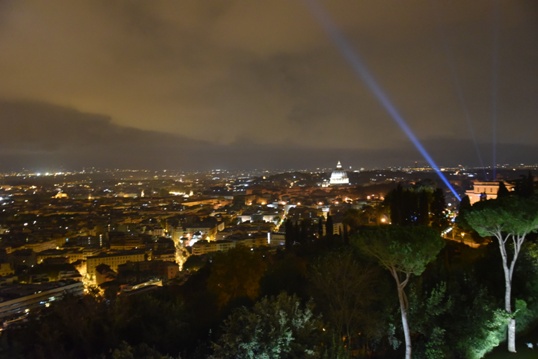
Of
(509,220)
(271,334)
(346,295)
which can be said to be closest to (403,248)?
(346,295)

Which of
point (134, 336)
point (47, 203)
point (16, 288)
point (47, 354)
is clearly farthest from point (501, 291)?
point (47, 203)

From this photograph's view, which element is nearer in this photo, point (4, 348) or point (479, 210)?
point (4, 348)

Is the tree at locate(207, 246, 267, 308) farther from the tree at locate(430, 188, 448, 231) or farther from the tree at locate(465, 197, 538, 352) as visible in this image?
the tree at locate(430, 188, 448, 231)

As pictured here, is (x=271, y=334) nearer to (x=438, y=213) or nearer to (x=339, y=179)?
(x=438, y=213)

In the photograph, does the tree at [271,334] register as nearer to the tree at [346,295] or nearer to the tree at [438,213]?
the tree at [346,295]

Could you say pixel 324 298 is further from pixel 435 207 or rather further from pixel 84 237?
pixel 84 237
